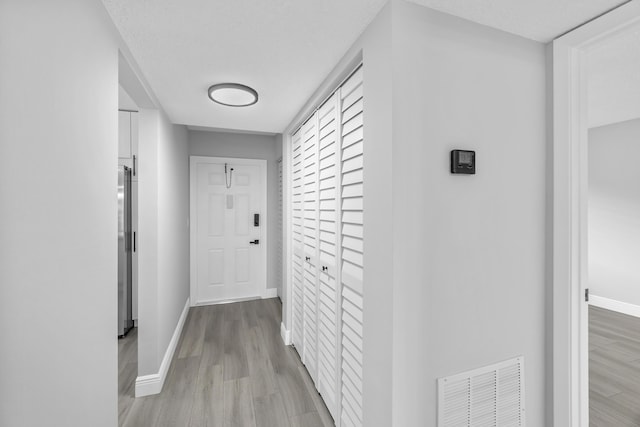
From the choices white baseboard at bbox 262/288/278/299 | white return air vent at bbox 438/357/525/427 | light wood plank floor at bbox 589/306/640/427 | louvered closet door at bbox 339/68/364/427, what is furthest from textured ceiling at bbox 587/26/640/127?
white baseboard at bbox 262/288/278/299

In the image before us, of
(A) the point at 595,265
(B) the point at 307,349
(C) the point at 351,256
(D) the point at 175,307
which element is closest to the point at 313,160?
(C) the point at 351,256

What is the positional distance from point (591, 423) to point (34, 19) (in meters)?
3.20

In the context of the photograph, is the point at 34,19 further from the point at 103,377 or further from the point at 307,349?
the point at 307,349

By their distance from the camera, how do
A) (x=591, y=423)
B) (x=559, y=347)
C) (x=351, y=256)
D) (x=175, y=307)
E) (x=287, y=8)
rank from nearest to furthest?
(x=287, y=8)
(x=559, y=347)
(x=351, y=256)
(x=591, y=423)
(x=175, y=307)

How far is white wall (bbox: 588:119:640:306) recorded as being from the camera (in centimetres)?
365

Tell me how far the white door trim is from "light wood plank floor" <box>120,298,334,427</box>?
134 centimetres

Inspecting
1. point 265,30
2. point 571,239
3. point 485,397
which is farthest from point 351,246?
point 265,30

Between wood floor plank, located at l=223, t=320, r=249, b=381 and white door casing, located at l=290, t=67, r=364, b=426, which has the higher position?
white door casing, located at l=290, t=67, r=364, b=426

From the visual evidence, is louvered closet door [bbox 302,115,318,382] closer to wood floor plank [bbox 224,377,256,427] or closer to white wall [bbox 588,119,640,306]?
wood floor plank [bbox 224,377,256,427]

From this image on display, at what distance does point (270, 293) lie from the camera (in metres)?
4.57

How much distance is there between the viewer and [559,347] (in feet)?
4.74

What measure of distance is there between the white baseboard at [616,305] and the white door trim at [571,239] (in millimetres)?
3366

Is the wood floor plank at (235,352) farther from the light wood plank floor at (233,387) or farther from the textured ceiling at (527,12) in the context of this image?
the textured ceiling at (527,12)

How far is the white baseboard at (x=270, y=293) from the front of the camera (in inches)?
179
